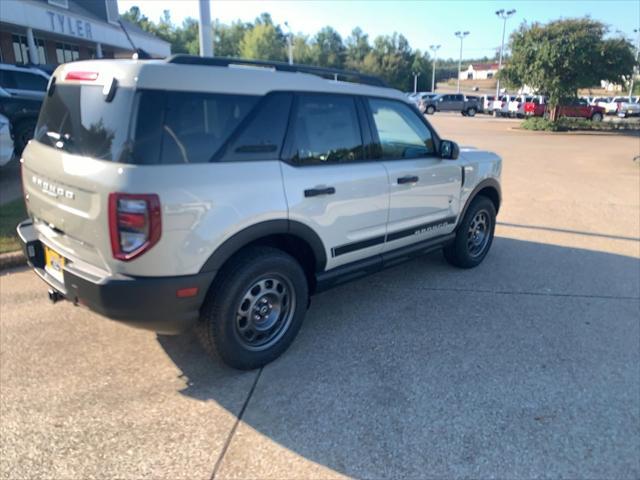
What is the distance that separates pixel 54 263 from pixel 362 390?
7.03 feet

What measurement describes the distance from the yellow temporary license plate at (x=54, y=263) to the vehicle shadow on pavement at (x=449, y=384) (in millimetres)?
926

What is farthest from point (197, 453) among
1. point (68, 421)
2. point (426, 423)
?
point (426, 423)

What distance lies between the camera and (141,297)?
2.67 m

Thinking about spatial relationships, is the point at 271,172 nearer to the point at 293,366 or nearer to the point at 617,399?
the point at 293,366

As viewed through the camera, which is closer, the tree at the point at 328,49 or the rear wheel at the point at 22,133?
the rear wheel at the point at 22,133

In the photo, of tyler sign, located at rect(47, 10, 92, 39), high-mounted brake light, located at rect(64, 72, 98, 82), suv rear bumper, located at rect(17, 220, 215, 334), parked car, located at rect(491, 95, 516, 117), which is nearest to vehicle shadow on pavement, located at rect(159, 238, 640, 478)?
suv rear bumper, located at rect(17, 220, 215, 334)

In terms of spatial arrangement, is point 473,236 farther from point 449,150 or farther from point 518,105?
point 518,105

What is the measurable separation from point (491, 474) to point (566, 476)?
0.38m

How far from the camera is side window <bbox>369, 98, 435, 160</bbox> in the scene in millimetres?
3961

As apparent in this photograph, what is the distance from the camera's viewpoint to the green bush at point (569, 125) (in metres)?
26.8

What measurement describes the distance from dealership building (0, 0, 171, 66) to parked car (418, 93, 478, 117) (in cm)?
2426

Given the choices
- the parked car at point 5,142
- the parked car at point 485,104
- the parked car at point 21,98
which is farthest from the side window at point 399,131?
the parked car at point 485,104

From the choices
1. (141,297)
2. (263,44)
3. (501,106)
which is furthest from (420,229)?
(263,44)

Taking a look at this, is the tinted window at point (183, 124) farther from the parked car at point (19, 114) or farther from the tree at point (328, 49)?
the tree at point (328, 49)
